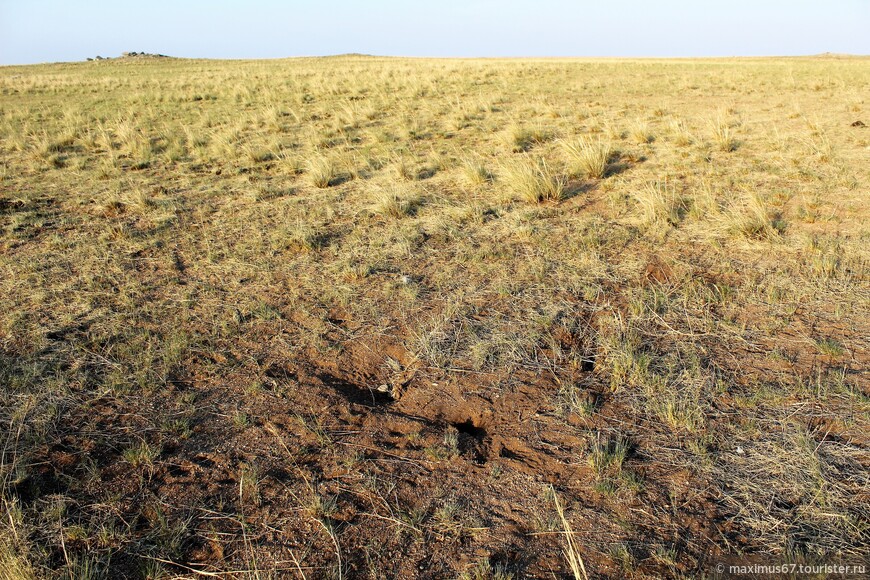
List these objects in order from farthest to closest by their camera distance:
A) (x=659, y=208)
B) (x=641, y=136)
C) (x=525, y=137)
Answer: (x=525, y=137)
(x=641, y=136)
(x=659, y=208)

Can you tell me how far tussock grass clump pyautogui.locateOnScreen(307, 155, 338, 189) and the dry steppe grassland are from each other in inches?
1.4

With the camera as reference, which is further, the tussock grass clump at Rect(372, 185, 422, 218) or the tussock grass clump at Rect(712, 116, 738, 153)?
the tussock grass clump at Rect(712, 116, 738, 153)

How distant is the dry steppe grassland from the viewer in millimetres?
2359

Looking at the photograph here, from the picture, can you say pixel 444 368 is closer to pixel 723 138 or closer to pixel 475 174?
pixel 475 174

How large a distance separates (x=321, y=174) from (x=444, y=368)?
4.39 metres

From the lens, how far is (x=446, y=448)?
288 cm

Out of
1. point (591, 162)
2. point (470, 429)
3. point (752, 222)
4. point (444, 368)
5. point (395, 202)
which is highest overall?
point (591, 162)

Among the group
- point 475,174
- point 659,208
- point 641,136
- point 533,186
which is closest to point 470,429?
point 659,208

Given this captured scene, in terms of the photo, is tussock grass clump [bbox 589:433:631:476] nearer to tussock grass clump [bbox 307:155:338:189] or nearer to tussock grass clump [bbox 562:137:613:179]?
tussock grass clump [bbox 562:137:613:179]

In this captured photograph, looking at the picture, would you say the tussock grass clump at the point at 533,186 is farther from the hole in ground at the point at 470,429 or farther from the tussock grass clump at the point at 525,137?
the hole in ground at the point at 470,429

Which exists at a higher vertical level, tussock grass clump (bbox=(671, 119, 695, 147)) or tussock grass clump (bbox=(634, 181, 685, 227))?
tussock grass clump (bbox=(671, 119, 695, 147))

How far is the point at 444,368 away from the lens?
3.55 meters

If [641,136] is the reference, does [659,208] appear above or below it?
below

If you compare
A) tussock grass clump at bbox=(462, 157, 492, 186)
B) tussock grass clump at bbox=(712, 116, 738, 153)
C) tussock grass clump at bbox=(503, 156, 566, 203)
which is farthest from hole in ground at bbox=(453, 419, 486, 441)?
tussock grass clump at bbox=(712, 116, 738, 153)
